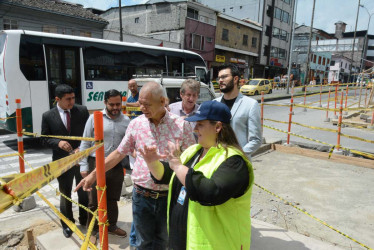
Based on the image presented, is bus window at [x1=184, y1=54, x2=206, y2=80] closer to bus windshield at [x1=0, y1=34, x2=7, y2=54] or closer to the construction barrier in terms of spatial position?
bus windshield at [x1=0, y1=34, x2=7, y2=54]

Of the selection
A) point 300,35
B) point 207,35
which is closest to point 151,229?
point 207,35

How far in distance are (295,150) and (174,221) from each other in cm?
622

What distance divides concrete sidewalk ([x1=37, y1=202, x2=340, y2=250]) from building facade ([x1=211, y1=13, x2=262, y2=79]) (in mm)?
28310

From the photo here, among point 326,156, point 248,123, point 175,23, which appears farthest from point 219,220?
point 175,23

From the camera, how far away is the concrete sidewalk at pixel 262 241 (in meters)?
3.14

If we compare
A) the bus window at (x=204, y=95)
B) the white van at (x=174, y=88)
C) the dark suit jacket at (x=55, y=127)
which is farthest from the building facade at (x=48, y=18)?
the dark suit jacket at (x=55, y=127)

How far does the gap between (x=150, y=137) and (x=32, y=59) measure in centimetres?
753

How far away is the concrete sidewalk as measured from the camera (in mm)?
3137

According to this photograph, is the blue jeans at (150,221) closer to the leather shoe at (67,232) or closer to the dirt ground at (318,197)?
the leather shoe at (67,232)

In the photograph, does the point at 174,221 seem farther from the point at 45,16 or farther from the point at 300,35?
the point at 300,35

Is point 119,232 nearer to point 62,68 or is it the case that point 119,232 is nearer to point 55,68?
point 55,68

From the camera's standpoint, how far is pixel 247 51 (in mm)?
36812

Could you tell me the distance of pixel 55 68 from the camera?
8750 millimetres

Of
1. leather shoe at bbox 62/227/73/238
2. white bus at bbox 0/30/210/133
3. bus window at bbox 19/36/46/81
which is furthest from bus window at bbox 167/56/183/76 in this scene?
leather shoe at bbox 62/227/73/238
